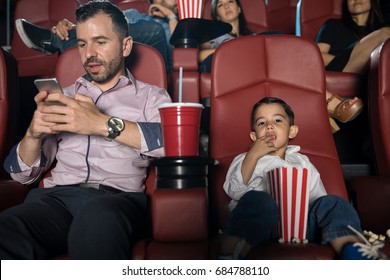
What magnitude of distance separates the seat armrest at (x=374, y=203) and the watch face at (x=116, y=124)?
A: 0.48 metres

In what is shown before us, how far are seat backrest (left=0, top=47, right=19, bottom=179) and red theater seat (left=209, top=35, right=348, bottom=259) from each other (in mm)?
432

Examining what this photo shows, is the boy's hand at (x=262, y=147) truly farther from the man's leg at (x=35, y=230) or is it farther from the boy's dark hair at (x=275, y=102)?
the man's leg at (x=35, y=230)

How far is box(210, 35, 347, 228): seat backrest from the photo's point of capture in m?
1.02

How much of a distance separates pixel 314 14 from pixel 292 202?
1281 millimetres

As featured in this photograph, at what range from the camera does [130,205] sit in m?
0.82

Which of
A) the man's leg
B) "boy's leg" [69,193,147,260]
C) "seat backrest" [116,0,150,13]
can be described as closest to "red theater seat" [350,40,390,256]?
"boy's leg" [69,193,147,260]

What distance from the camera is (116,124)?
2.95ft

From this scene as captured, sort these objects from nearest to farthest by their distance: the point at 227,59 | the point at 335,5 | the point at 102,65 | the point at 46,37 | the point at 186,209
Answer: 1. the point at 186,209
2. the point at 102,65
3. the point at 227,59
4. the point at 46,37
5. the point at 335,5

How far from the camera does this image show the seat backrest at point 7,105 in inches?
39.4

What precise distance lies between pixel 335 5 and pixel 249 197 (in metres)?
1.29

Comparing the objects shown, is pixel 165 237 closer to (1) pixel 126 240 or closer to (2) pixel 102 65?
(1) pixel 126 240

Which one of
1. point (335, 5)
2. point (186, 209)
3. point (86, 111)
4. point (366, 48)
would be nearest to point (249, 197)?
point (186, 209)

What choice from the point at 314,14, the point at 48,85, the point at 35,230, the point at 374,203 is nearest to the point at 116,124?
the point at 48,85

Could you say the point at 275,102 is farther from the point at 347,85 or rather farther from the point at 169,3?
the point at 169,3
